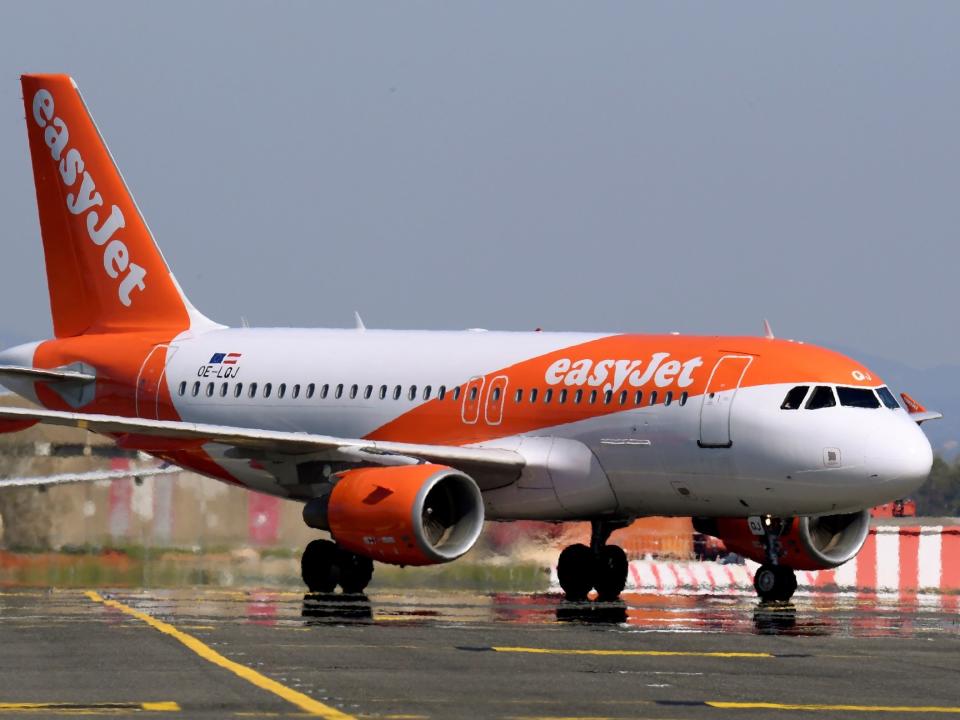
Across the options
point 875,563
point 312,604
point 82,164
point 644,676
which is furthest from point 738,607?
point 82,164

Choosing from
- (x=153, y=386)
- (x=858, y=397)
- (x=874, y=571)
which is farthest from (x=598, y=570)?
(x=153, y=386)

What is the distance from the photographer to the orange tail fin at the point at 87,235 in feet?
127

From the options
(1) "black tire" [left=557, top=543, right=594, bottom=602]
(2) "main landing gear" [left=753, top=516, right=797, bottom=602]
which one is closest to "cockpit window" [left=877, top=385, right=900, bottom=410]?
(2) "main landing gear" [left=753, top=516, right=797, bottom=602]

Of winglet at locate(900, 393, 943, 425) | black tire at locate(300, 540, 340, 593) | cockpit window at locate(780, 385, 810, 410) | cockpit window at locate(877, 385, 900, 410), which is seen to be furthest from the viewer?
black tire at locate(300, 540, 340, 593)

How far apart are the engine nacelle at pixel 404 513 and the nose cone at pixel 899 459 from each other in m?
5.49

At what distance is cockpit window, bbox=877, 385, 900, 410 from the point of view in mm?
30406

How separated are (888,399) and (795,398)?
1.51m

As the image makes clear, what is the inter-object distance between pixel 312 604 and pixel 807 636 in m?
8.09

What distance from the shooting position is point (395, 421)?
112 feet

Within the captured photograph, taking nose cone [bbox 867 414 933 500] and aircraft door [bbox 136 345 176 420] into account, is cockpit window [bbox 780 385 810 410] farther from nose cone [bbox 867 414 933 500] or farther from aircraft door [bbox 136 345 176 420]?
aircraft door [bbox 136 345 176 420]

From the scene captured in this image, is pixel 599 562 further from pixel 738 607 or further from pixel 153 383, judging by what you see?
pixel 153 383

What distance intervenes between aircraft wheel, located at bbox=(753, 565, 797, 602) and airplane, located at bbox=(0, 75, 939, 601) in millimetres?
48

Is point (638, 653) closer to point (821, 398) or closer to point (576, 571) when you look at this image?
point (821, 398)

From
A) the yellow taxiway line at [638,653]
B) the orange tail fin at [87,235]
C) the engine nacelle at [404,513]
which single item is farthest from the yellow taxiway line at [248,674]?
the orange tail fin at [87,235]
